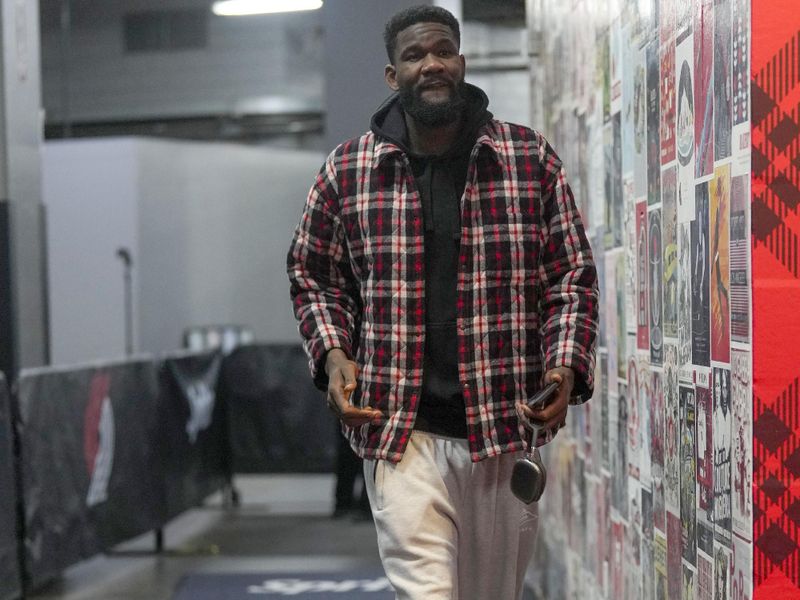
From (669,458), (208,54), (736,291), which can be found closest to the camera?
(736,291)

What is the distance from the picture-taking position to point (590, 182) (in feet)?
14.4

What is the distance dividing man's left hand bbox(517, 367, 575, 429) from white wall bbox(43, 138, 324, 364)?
441 inches

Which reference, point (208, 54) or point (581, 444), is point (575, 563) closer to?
point (581, 444)

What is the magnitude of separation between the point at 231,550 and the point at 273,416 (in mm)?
1895

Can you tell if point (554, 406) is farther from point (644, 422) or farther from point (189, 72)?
point (189, 72)

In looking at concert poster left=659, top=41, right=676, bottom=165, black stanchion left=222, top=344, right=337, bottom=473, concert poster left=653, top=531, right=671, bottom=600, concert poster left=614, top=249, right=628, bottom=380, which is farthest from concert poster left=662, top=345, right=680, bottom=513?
black stanchion left=222, top=344, right=337, bottom=473

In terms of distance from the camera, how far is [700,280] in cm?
273

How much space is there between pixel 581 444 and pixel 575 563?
483 millimetres

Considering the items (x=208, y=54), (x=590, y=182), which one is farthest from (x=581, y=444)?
(x=208, y=54)

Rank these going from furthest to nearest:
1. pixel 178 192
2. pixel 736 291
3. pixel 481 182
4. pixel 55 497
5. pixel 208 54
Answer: pixel 208 54
pixel 178 192
pixel 55 497
pixel 481 182
pixel 736 291

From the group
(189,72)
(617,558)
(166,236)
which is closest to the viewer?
(617,558)

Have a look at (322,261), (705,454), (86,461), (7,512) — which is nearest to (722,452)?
(705,454)

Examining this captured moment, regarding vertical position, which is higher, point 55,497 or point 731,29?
point 731,29

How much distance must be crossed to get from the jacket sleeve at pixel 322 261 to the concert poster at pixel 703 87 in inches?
30.3
